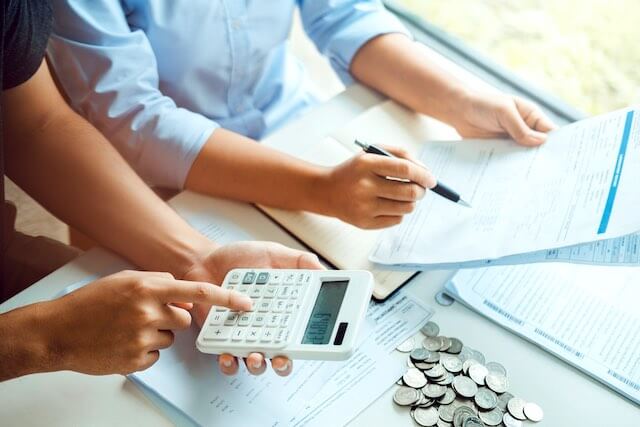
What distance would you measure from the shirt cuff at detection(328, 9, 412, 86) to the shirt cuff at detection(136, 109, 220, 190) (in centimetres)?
25

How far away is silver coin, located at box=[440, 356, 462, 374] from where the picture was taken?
27.3 inches

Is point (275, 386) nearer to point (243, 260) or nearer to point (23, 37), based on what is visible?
point (243, 260)

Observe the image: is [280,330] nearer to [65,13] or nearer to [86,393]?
[86,393]

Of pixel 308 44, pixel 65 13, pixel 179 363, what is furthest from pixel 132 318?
pixel 308 44

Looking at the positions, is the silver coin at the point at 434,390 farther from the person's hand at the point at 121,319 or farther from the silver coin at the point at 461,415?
the person's hand at the point at 121,319

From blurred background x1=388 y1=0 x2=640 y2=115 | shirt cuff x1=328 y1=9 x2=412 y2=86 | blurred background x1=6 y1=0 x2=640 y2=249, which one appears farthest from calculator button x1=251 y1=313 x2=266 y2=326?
blurred background x1=388 y1=0 x2=640 y2=115

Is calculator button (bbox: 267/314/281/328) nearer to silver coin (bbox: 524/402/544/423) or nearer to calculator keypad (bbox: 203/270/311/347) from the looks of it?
calculator keypad (bbox: 203/270/311/347)

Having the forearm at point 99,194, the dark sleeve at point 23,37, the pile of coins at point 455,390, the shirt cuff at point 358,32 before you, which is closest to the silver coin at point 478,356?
the pile of coins at point 455,390

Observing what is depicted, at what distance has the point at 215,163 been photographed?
0.85 m

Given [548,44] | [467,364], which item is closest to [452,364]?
[467,364]

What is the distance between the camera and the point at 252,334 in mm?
640

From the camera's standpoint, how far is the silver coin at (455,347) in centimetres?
71

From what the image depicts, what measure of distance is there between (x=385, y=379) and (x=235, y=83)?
20.3 inches

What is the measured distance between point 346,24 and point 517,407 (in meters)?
0.61
